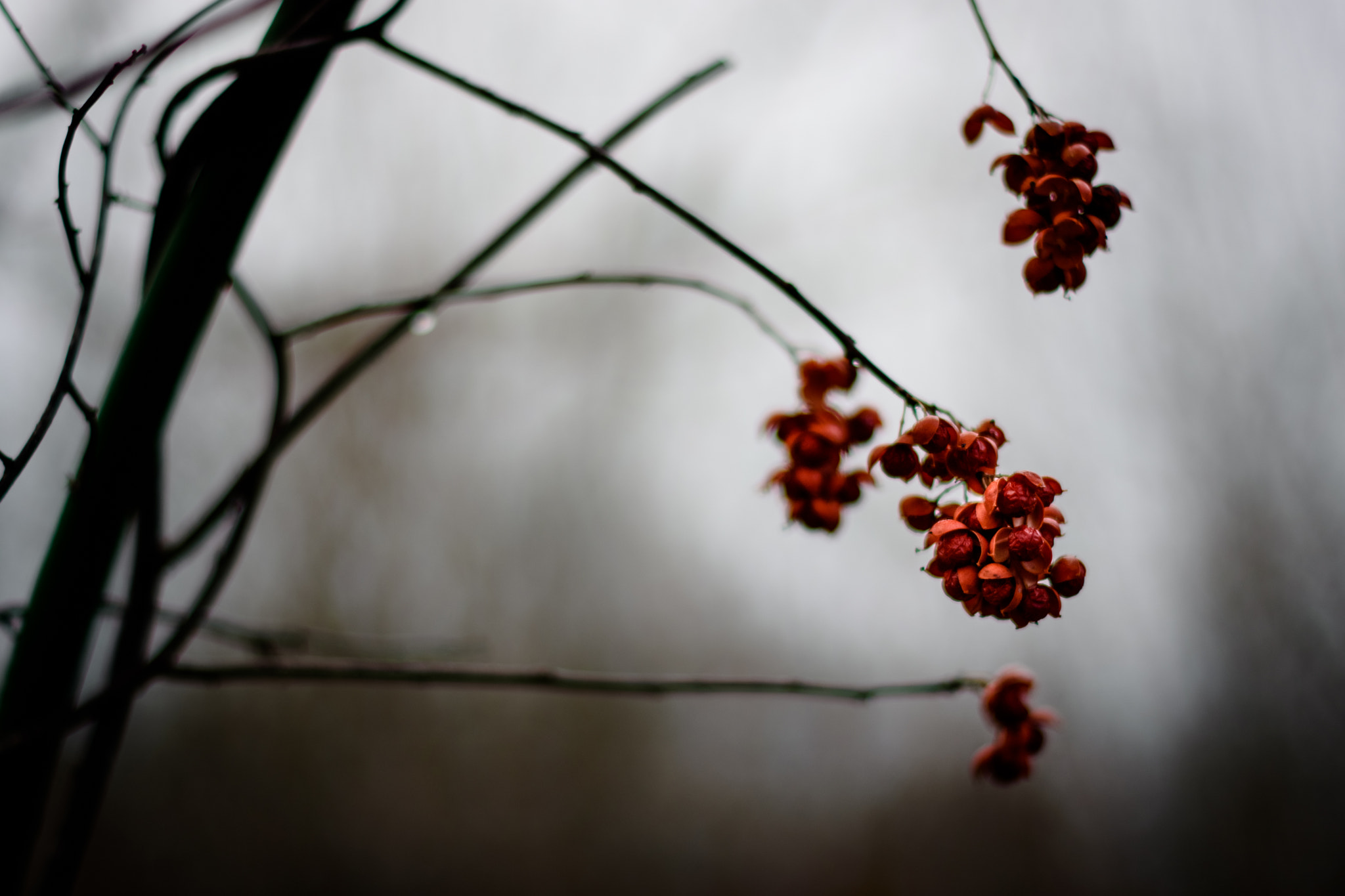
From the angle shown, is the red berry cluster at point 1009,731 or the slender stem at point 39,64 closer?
the slender stem at point 39,64

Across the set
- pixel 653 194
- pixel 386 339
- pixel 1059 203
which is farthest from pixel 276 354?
pixel 1059 203

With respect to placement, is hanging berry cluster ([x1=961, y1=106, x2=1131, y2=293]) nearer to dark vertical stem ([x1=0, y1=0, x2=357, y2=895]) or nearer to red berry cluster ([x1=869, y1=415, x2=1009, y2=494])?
red berry cluster ([x1=869, y1=415, x2=1009, y2=494])

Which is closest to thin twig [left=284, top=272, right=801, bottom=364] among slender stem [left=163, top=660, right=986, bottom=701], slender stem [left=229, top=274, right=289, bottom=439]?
slender stem [left=229, top=274, right=289, bottom=439]

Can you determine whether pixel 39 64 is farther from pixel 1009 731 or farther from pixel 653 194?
pixel 1009 731

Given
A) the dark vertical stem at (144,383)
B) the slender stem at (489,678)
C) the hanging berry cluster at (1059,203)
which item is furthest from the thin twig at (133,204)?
the hanging berry cluster at (1059,203)

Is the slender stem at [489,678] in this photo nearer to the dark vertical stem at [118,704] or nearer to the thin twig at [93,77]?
the dark vertical stem at [118,704]

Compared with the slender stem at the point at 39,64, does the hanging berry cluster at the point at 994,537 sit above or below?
below
